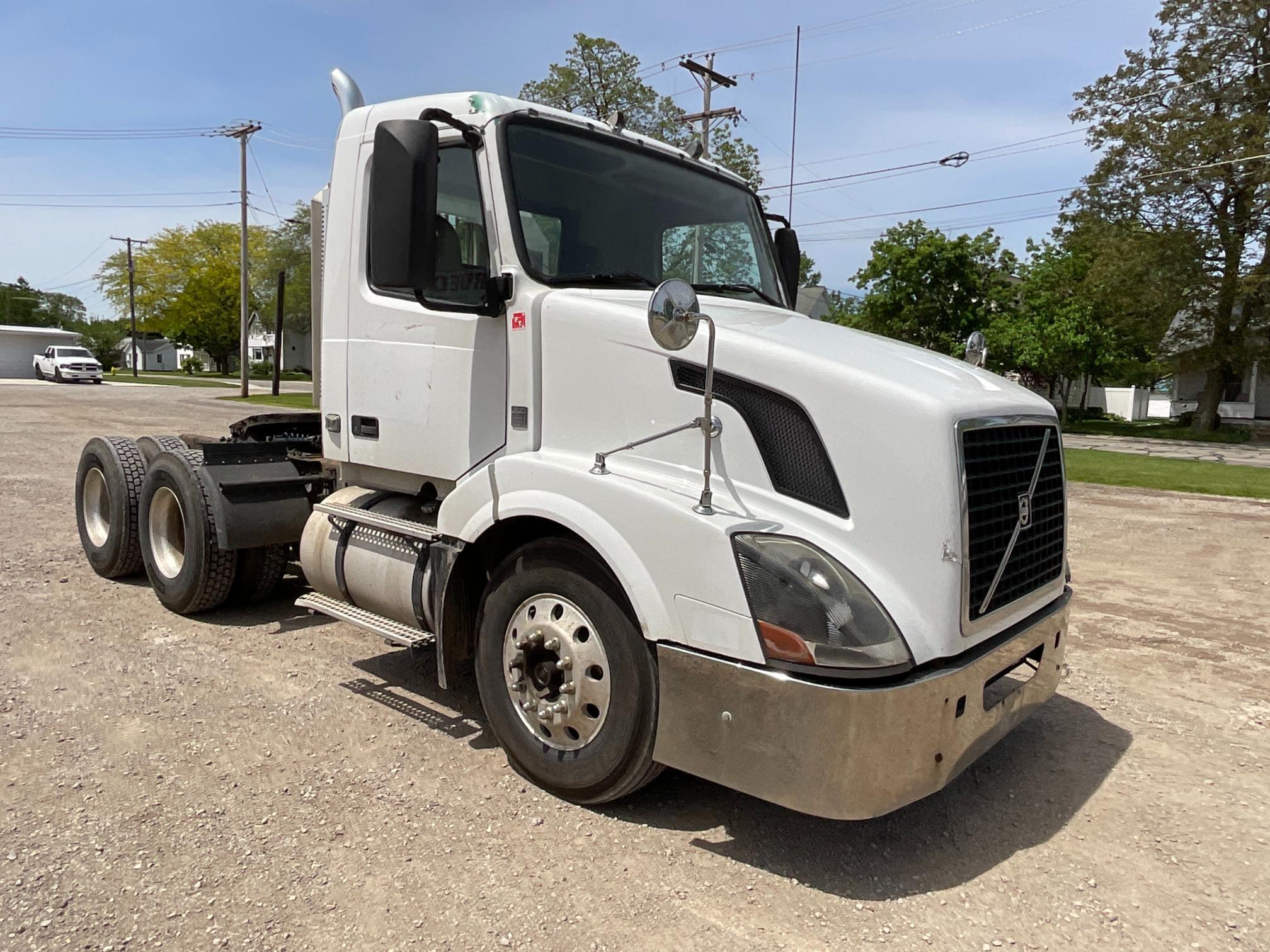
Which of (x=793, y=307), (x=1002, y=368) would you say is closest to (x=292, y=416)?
(x=793, y=307)

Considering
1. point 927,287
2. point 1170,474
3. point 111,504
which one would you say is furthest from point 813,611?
point 927,287

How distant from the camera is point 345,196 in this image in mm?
4645

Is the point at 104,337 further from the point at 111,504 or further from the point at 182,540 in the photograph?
the point at 182,540

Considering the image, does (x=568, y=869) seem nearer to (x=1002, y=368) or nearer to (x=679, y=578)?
(x=679, y=578)

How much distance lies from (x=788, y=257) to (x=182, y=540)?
14.2 ft

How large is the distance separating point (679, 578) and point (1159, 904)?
76.5 inches

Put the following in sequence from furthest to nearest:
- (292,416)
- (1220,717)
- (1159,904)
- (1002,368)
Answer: (1002,368) < (292,416) < (1220,717) < (1159,904)

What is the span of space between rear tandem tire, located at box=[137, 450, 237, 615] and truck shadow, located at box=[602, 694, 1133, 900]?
333cm

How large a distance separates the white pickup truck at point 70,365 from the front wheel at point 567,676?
52045mm

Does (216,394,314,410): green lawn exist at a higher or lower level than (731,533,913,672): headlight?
lower

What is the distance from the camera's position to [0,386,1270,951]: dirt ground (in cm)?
287

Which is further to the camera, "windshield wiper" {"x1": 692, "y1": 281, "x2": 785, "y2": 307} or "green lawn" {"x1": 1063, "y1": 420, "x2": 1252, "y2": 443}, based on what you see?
"green lawn" {"x1": 1063, "y1": 420, "x2": 1252, "y2": 443}

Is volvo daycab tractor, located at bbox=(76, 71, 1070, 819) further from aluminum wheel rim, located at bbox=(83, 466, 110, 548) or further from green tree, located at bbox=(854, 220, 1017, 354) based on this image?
green tree, located at bbox=(854, 220, 1017, 354)

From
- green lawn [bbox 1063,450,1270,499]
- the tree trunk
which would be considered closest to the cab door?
green lawn [bbox 1063,450,1270,499]
